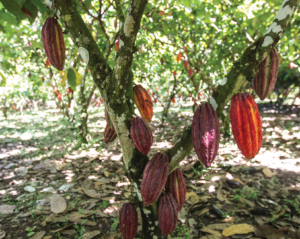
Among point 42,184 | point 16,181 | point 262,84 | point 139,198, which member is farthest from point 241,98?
point 16,181

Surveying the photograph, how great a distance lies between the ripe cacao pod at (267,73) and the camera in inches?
32.4

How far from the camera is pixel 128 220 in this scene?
1.06 meters

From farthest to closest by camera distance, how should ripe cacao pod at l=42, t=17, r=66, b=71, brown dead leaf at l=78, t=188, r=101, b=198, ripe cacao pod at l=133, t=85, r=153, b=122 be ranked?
brown dead leaf at l=78, t=188, r=101, b=198 < ripe cacao pod at l=133, t=85, r=153, b=122 < ripe cacao pod at l=42, t=17, r=66, b=71

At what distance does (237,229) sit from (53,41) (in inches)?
67.0

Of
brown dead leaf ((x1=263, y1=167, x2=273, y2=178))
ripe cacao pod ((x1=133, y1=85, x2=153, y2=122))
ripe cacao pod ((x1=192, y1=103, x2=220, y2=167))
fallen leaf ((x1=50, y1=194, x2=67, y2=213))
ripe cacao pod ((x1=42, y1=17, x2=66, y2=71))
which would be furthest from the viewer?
brown dead leaf ((x1=263, y1=167, x2=273, y2=178))

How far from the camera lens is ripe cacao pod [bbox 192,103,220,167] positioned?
29.0 inches

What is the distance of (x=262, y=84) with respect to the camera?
2.80ft

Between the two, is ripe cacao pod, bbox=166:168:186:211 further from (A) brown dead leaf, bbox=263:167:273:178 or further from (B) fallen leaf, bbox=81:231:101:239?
(A) brown dead leaf, bbox=263:167:273:178

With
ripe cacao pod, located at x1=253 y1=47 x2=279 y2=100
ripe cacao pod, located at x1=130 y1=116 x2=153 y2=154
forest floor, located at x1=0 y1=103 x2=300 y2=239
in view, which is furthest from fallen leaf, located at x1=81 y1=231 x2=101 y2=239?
ripe cacao pod, located at x1=253 y1=47 x2=279 y2=100

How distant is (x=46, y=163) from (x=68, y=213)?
140 centimetres

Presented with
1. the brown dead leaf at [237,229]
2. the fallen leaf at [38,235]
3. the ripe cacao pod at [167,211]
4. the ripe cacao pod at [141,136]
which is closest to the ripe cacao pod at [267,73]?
the ripe cacao pod at [141,136]

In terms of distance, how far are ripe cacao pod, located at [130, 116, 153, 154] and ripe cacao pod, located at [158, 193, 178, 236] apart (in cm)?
26

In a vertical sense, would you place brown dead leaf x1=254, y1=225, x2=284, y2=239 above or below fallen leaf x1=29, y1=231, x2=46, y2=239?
below

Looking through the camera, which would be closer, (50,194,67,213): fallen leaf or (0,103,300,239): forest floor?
(0,103,300,239): forest floor
